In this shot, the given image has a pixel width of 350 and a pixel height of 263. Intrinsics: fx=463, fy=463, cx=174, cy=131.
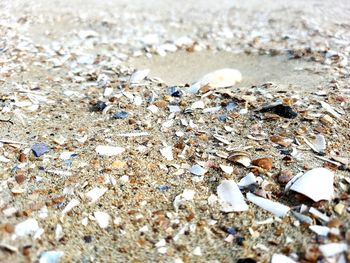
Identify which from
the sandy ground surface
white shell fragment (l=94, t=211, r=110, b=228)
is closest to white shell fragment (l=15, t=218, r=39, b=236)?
the sandy ground surface

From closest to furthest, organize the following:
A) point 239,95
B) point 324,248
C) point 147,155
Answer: point 324,248
point 147,155
point 239,95

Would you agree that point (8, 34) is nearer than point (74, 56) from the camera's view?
No

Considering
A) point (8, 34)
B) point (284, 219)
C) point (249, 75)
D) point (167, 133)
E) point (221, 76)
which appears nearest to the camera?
point (284, 219)

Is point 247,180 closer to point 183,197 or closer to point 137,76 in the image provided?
point 183,197

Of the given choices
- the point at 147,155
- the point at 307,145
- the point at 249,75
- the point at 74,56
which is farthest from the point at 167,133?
the point at 74,56

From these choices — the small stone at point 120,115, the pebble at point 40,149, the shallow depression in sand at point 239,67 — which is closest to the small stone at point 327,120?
the shallow depression in sand at point 239,67

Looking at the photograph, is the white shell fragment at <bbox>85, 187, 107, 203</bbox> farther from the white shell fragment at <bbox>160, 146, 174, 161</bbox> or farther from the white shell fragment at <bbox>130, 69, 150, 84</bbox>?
the white shell fragment at <bbox>130, 69, 150, 84</bbox>

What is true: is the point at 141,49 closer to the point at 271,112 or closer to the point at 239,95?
the point at 239,95

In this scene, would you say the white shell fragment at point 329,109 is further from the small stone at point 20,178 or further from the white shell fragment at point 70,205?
the small stone at point 20,178

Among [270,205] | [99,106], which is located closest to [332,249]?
[270,205]
